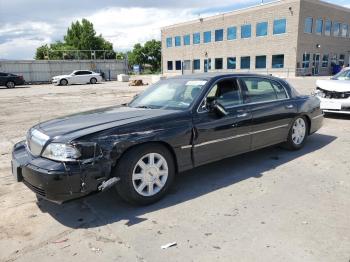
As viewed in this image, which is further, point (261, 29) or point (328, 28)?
point (328, 28)

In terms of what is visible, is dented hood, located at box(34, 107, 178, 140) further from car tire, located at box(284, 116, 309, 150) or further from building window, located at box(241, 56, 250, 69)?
building window, located at box(241, 56, 250, 69)

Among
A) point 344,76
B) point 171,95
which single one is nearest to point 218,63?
point 344,76

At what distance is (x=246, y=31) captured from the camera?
139ft

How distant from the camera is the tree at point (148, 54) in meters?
86.8

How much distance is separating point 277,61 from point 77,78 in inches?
891

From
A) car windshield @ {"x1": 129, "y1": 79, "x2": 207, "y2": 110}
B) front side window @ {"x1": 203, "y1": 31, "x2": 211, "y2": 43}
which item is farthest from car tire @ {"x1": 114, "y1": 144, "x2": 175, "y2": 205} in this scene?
front side window @ {"x1": 203, "y1": 31, "x2": 211, "y2": 43}

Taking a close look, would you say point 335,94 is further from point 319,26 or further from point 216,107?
point 319,26

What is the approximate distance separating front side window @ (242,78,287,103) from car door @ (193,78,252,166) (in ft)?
0.76

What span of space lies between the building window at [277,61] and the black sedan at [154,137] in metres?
35.0

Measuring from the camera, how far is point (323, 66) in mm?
40562

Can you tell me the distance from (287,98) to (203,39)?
44966mm

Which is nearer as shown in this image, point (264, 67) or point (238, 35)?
point (264, 67)

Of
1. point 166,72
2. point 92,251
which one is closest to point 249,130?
point 92,251

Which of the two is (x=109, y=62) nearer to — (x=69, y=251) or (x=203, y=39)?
(x=203, y=39)
